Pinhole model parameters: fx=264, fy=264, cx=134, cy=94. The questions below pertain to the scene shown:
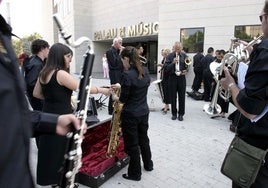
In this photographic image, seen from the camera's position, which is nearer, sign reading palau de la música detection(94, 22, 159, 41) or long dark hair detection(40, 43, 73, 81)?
long dark hair detection(40, 43, 73, 81)

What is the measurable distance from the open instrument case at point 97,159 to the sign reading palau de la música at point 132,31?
44.3ft

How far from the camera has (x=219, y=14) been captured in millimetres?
13062

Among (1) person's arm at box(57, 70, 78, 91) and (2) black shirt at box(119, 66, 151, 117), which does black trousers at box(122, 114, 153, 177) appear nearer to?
(2) black shirt at box(119, 66, 151, 117)

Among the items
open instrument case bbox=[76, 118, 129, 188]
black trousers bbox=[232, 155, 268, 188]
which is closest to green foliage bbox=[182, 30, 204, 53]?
open instrument case bbox=[76, 118, 129, 188]

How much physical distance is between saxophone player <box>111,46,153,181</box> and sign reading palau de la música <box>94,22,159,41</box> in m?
13.6

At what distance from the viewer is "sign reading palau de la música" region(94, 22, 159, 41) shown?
1723cm

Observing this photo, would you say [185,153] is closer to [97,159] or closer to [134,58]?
[97,159]

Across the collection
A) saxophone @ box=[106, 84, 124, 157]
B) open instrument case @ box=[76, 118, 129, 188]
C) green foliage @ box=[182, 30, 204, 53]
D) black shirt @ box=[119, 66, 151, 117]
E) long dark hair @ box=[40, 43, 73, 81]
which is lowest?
open instrument case @ box=[76, 118, 129, 188]

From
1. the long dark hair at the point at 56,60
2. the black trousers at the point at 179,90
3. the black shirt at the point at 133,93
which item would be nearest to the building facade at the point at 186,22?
the black trousers at the point at 179,90

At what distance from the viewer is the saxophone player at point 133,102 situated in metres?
3.54

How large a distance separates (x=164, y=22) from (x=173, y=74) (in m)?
8.87

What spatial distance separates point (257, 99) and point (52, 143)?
2.28 meters

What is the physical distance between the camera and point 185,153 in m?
4.77

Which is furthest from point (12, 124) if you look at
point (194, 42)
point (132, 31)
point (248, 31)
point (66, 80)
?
point (132, 31)
